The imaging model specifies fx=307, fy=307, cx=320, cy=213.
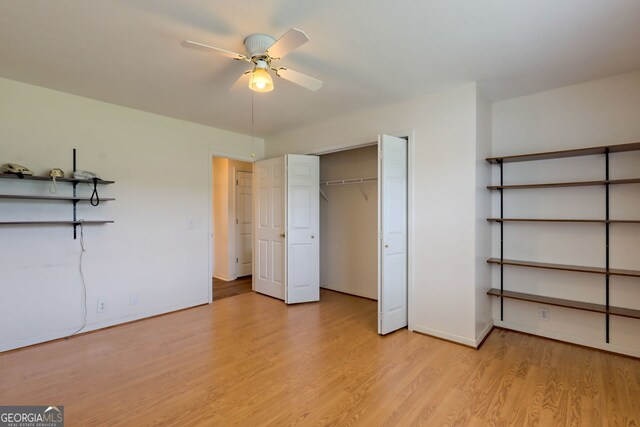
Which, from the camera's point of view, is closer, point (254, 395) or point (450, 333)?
point (254, 395)

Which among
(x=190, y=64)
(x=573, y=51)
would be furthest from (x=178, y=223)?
(x=573, y=51)

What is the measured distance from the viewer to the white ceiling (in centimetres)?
180

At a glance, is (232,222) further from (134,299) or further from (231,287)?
(134,299)

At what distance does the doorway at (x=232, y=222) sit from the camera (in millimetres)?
5664

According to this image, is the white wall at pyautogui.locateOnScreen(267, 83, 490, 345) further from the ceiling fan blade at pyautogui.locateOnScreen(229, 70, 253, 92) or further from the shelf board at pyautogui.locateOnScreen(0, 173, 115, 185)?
the shelf board at pyautogui.locateOnScreen(0, 173, 115, 185)

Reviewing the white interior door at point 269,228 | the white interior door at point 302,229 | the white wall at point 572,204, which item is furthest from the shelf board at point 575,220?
the white interior door at point 269,228

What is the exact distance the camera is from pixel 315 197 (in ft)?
14.2

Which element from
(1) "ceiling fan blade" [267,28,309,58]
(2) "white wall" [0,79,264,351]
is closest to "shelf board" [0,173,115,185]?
(2) "white wall" [0,79,264,351]

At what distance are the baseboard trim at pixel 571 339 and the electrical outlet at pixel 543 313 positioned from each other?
13 cm

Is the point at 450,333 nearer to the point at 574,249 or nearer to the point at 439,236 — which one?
the point at 439,236

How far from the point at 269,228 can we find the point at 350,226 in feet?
4.01

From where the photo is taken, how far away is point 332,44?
7.17ft

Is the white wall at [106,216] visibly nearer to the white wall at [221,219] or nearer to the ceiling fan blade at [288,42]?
the white wall at [221,219]

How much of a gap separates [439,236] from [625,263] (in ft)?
5.02
